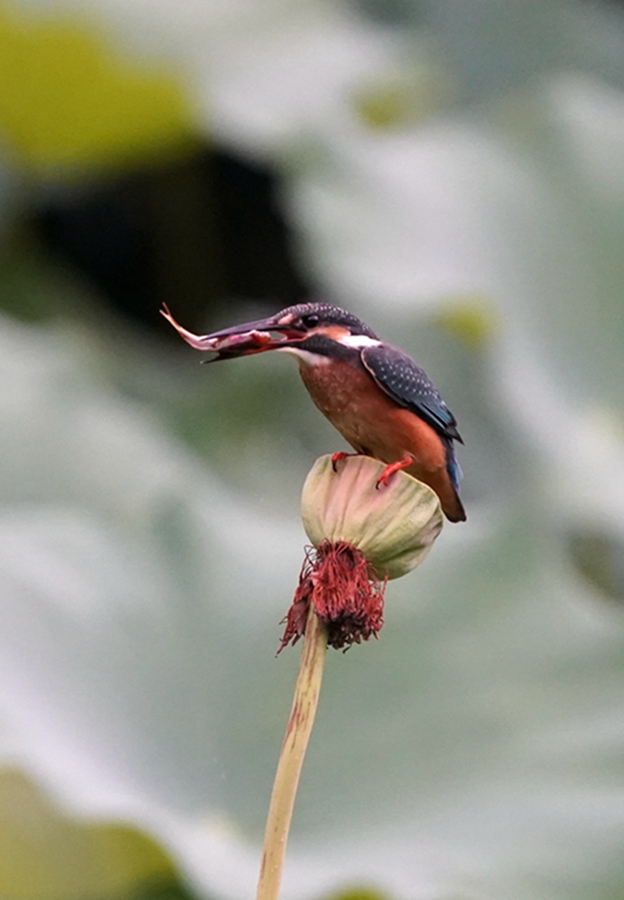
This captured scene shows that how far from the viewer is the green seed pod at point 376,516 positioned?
107cm

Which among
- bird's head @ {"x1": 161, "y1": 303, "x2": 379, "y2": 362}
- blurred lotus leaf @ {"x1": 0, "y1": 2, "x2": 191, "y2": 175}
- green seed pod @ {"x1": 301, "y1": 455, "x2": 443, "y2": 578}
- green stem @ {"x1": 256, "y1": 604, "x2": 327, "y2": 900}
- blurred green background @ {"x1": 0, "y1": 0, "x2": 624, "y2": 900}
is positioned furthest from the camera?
blurred lotus leaf @ {"x1": 0, "y1": 2, "x2": 191, "y2": 175}

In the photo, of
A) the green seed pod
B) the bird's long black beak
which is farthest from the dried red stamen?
the bird's long black beak

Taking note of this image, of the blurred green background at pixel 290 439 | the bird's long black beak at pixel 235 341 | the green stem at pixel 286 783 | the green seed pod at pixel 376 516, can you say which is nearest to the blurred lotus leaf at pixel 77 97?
the blurred green background at pixel 290 439

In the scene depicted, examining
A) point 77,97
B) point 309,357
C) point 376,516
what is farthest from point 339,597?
point 77,97

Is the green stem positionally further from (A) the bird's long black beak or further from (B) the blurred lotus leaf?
(B) the blurred lotus leaf

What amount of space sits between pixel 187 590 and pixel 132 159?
1778mm

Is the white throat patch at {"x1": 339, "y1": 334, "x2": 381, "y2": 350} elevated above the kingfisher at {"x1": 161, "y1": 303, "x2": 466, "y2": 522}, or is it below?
above

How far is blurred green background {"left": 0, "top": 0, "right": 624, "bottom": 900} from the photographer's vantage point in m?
1.65

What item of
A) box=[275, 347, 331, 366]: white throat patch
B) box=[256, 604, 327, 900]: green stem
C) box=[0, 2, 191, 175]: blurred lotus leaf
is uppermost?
box=[0, 2, 191, 175]: blurred lotus leaf

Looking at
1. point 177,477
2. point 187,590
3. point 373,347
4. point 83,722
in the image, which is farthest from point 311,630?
point 177,477

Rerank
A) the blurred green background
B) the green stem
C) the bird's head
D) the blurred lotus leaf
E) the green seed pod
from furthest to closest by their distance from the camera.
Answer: the blurred lotus leaf → the blurred green background → the bird's head → the green seed pod → the green stem

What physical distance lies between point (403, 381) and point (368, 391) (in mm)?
39

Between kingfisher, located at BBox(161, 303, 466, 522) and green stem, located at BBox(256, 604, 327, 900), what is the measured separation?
38cm

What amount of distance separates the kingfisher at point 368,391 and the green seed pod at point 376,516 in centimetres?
16
